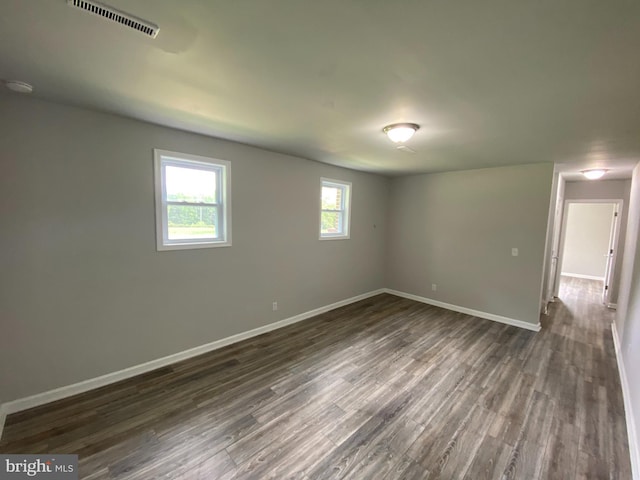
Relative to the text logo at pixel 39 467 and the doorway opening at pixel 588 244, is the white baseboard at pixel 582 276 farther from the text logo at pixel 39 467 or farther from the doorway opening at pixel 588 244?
the text logo at pixel 39 467

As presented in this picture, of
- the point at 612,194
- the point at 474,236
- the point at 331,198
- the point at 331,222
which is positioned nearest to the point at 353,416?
the point at 331,222

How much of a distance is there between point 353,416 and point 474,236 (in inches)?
151

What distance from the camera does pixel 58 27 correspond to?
51.4 inches

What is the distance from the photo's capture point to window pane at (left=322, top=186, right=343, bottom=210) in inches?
187

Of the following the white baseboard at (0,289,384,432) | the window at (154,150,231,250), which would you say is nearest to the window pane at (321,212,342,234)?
the white baseboard at (0,289,384,432)

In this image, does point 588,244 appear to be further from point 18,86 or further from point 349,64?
point 18,86

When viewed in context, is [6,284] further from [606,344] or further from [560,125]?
[606,344]

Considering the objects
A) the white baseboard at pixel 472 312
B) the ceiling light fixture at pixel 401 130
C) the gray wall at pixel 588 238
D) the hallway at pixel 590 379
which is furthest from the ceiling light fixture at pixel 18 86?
the gray wall at pixel 588 238

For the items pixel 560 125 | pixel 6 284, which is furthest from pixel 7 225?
pixel 560 125

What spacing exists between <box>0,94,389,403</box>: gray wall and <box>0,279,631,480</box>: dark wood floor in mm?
392

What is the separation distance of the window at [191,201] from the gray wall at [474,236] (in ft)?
12.6

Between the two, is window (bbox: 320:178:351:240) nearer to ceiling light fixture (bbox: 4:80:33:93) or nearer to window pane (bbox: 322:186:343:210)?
window pane (bbox: 322:186:343:210)

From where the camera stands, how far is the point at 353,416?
2.30 meters

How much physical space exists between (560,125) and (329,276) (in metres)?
3.59
